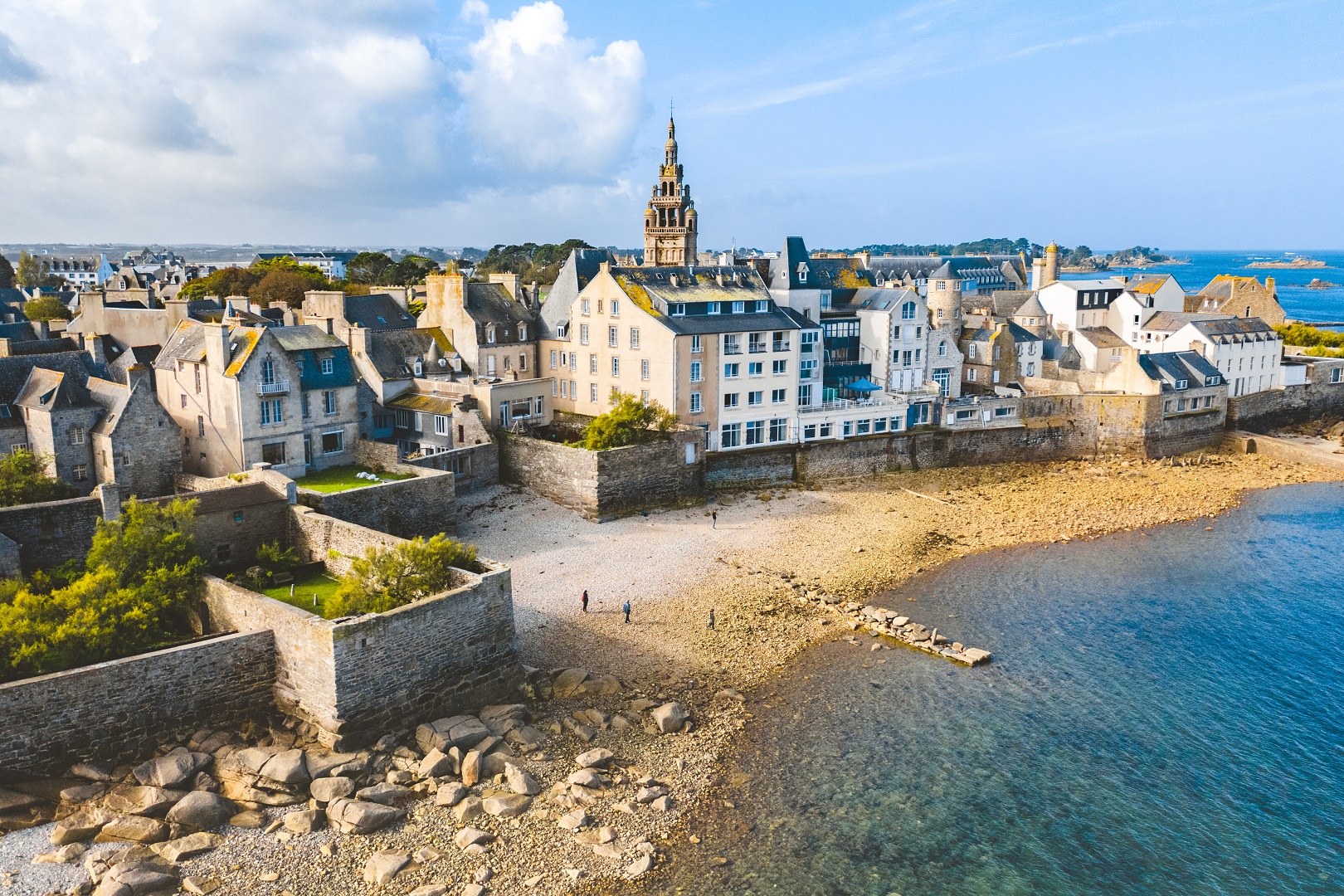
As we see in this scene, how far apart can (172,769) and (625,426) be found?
23891mm

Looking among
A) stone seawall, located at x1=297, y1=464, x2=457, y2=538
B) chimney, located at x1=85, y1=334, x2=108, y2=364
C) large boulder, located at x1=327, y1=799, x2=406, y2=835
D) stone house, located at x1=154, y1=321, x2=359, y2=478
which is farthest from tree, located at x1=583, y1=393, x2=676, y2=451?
large boulder, located at x1=327, y1=799, x2=406, y2=835

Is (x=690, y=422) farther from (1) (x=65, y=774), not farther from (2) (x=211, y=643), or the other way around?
(1) (x=65, y=774)

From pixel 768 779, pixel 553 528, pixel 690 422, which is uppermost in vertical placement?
pixel 690 422

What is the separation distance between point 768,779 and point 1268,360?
6119cm

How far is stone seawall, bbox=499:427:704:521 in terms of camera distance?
4038 centimetres

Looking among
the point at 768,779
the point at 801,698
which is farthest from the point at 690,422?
the point at 768,779

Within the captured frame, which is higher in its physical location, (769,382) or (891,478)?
(769,382)

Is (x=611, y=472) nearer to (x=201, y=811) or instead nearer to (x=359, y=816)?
(x=359, y=816)

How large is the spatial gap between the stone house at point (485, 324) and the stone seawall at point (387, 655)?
80.9 ft

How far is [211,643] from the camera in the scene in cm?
2292

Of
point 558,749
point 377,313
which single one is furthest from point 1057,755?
point 377,313

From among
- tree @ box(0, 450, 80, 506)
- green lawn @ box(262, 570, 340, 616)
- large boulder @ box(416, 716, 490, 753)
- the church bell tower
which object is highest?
the church bell tower

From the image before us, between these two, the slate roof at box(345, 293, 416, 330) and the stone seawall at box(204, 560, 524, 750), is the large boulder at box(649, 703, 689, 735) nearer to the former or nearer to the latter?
the stone seawall at box(204, 560, 524, 750)

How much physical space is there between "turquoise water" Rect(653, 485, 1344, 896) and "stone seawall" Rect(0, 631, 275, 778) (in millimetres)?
11929
